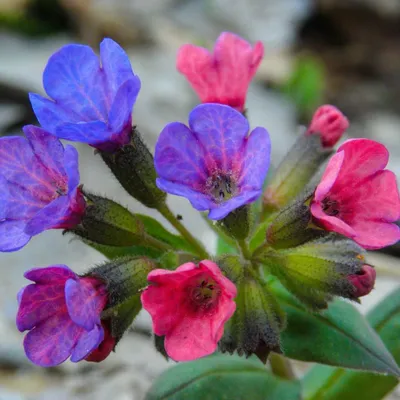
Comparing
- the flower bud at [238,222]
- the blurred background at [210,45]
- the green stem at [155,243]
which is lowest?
the blurred background at [210,45]

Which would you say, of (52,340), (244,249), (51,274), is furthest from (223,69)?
(52,340)

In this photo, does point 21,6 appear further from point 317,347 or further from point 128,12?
point 317,347

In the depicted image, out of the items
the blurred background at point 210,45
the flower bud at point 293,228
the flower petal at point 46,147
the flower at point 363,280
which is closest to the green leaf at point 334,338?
the flower at point 363,280

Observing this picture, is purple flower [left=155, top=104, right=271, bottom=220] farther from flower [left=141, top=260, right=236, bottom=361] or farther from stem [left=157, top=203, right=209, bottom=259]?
stem [left=157, top=203, right=209, bottom=259]

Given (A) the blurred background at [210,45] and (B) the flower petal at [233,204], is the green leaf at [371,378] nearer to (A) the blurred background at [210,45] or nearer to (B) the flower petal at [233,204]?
(A) the blurred background at [210,45]

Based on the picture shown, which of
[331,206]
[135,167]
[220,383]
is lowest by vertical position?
[220,383]

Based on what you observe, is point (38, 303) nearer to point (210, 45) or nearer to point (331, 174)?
point (331, 174)

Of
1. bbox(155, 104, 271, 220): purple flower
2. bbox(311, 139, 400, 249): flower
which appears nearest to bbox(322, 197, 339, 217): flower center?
bbox(311, 139, 400, 249): flower

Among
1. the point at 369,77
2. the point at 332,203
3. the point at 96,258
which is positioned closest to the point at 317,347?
the point at 332,203
